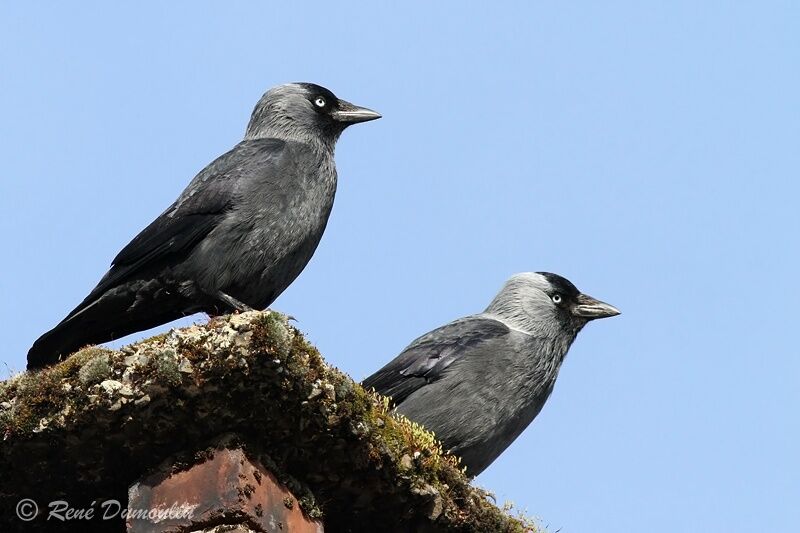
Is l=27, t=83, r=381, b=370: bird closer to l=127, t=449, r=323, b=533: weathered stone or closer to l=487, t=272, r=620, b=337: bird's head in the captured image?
l=487, t=272, r=620, b=337: bird's head

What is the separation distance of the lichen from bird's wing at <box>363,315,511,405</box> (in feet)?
11.7

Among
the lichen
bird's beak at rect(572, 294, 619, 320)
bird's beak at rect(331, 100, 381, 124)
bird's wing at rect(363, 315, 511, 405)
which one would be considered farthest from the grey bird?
the lichen

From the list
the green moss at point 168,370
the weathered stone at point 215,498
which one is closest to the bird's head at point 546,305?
the weathered stone at point 215,498

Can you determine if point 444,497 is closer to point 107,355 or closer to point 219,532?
point 219,532

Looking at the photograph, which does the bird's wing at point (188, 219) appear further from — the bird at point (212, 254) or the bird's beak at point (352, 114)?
the bird's beak at point (352, 114)

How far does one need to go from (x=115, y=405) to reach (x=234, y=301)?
3030mm

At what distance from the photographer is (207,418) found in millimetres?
5715

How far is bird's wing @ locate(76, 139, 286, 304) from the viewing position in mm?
8797

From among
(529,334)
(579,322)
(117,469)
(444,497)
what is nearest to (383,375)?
(529,334)

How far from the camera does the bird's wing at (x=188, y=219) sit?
8797mm

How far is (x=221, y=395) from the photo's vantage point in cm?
566

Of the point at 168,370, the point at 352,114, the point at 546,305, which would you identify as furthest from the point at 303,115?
the point at 168,370

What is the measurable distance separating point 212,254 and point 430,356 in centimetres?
223

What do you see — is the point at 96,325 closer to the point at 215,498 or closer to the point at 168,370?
the point at 168,370
